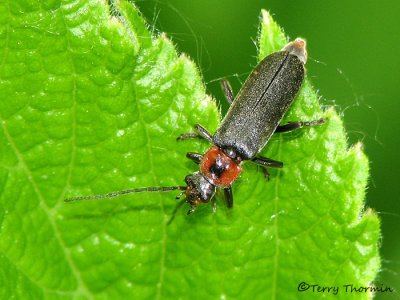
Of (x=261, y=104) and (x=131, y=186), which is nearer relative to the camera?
(x=131, y=186)

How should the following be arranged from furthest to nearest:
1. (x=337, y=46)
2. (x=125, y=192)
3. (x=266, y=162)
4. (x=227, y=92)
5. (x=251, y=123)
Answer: (x=337, y=46) → (x=227, y=92) → (x=251, y=123) → (x=266, y=162) → (x=125, y=192)

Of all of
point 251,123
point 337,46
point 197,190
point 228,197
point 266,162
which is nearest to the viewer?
point 228,197

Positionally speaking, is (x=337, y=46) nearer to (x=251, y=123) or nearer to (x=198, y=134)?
(x=251, y=123)

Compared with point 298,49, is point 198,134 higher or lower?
lower

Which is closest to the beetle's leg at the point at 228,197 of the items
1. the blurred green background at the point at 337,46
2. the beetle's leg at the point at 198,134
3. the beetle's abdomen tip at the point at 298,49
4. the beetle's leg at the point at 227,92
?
the beetle's leg at the point at 198,134

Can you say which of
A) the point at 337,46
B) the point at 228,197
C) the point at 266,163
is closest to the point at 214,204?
the point at 228,197

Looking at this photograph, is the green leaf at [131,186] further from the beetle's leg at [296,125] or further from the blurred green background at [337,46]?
the blurred green background at [337,46]

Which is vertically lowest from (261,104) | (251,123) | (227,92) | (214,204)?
(214,204)
